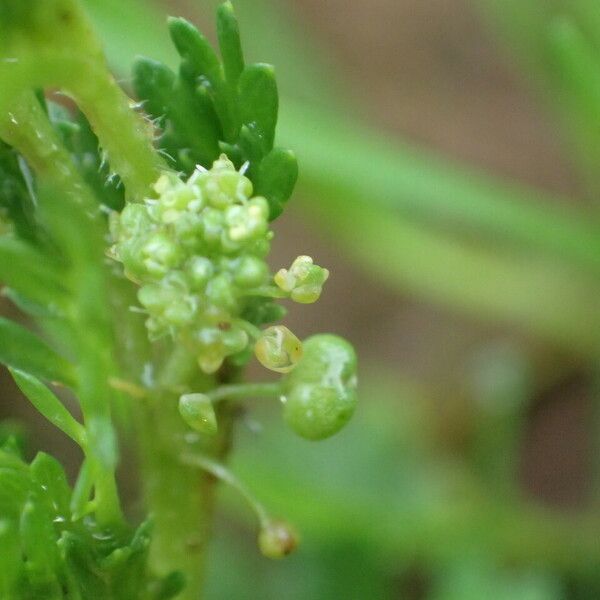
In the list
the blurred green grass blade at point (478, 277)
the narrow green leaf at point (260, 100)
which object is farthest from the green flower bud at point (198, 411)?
the blurred green grass blade at point (478, 277)

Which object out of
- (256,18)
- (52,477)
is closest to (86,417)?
(52,477)

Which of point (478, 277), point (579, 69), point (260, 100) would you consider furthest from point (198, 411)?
point (478, 277)

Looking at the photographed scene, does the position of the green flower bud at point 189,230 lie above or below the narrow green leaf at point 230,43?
below

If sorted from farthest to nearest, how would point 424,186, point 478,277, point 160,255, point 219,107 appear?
1. point 478,277
2. point 424,186
3. point 219,107
4. point 160,255

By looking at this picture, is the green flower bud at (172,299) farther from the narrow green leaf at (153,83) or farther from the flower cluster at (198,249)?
the narrow green leaf at (153,83)

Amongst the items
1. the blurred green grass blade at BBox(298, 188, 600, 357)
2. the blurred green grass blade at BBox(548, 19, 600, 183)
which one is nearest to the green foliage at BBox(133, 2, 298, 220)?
the blurred green grass blade at BBox(548, 19, 600, 183)

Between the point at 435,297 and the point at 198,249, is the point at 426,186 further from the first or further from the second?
the point at 198,249
